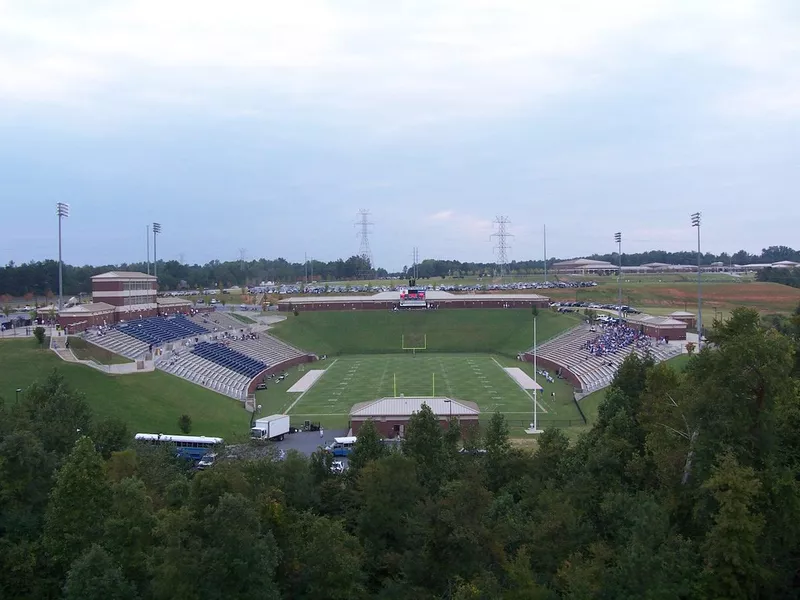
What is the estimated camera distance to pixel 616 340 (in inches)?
2007

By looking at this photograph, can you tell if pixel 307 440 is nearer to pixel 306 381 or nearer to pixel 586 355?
pixel 306 381

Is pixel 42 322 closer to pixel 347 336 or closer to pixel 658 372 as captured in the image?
pixel 347 336

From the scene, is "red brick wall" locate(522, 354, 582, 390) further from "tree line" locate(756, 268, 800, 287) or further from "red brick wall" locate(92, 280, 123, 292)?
"tree line" locate(756, 268, 800, 287)

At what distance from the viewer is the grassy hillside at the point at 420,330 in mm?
64000

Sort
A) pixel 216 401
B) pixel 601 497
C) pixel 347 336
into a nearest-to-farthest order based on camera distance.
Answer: pixel 601 497
pixel 216 401
pixel 347 336

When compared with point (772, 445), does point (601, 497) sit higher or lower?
lower

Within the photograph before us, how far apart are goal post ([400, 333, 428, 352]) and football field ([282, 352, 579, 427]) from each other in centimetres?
460

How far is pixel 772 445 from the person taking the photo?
44.5 feet

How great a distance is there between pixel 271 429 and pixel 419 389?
48.0ft

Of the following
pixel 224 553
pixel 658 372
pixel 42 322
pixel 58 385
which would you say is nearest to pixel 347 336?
pixel 42 322

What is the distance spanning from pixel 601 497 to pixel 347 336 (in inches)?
2012

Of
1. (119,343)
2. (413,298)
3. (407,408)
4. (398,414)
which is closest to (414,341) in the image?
(413,298)

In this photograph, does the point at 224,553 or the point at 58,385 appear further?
the point at 58,385

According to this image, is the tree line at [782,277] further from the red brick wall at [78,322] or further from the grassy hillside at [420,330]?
the red brick wall at [78,322]
